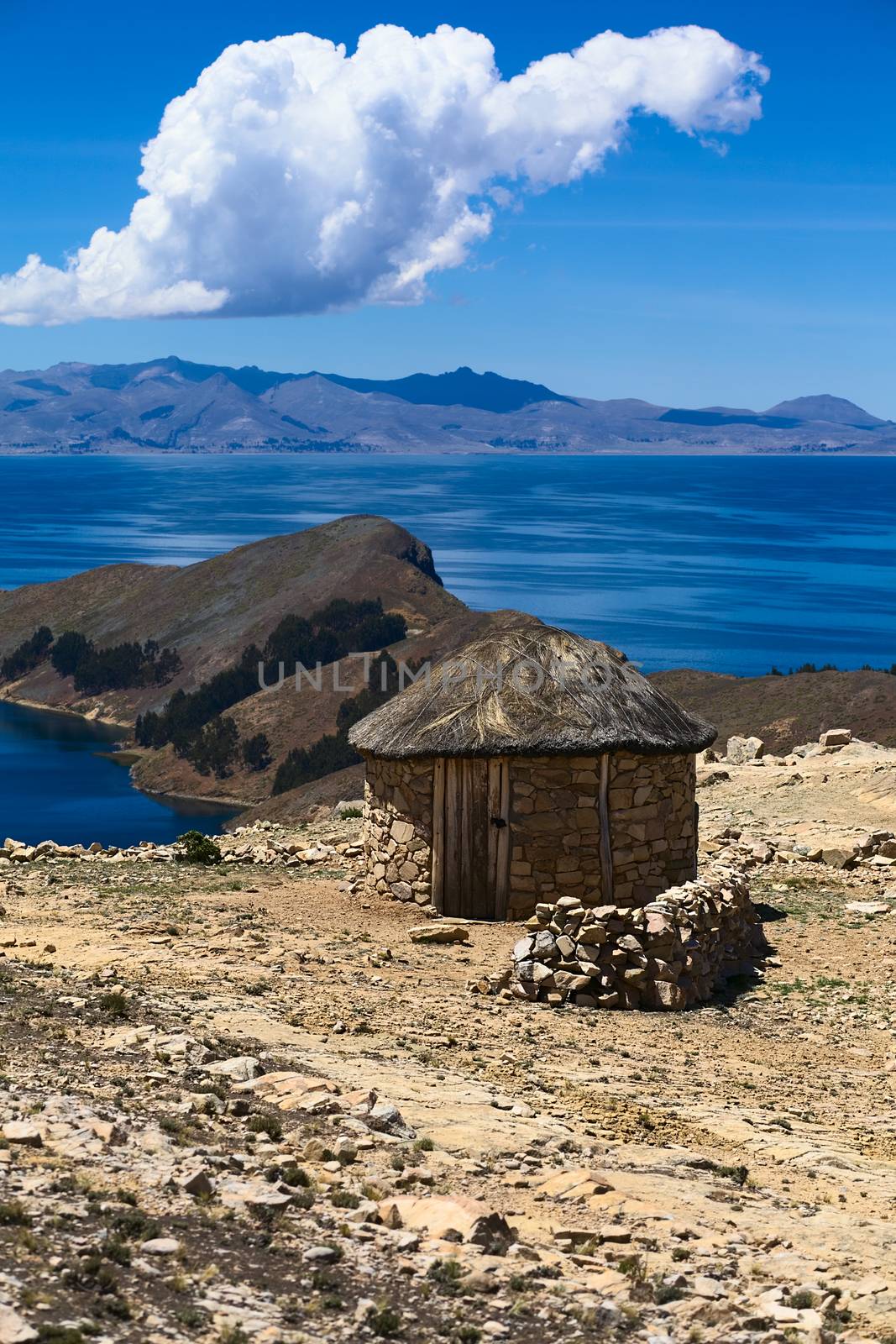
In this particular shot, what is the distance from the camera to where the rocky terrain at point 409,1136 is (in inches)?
246

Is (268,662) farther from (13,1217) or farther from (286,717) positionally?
(13,1217)

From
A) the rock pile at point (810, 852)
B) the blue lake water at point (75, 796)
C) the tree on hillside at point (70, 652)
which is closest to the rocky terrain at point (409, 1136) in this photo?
the rock pile at point (810, 852)

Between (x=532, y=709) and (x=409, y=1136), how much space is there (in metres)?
7.89

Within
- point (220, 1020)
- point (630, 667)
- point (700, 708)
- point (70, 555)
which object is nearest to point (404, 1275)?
point (220, 1020)

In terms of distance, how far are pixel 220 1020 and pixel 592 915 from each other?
4189 millimetres

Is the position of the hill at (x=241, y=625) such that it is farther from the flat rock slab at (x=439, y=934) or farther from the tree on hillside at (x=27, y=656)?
the flat rock slab at (x=439, y=934)

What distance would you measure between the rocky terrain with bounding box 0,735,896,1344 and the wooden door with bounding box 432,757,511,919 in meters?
0.43

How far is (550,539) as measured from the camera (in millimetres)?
181125

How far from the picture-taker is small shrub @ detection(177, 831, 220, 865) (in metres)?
19.6

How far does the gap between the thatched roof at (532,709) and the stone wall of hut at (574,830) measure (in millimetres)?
256

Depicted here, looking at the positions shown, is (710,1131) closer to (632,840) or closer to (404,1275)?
(404,1275)

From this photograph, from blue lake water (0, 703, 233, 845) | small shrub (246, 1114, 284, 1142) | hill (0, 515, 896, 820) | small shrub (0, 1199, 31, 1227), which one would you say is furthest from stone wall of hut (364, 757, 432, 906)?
blue lake water (0, 703, 233, 845)

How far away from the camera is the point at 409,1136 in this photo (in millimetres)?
8531

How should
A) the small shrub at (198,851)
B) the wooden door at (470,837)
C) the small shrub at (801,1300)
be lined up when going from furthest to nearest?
the small shrub at (198,851) < the wooden door at (470,837) < the small shrub at (801,1300)
